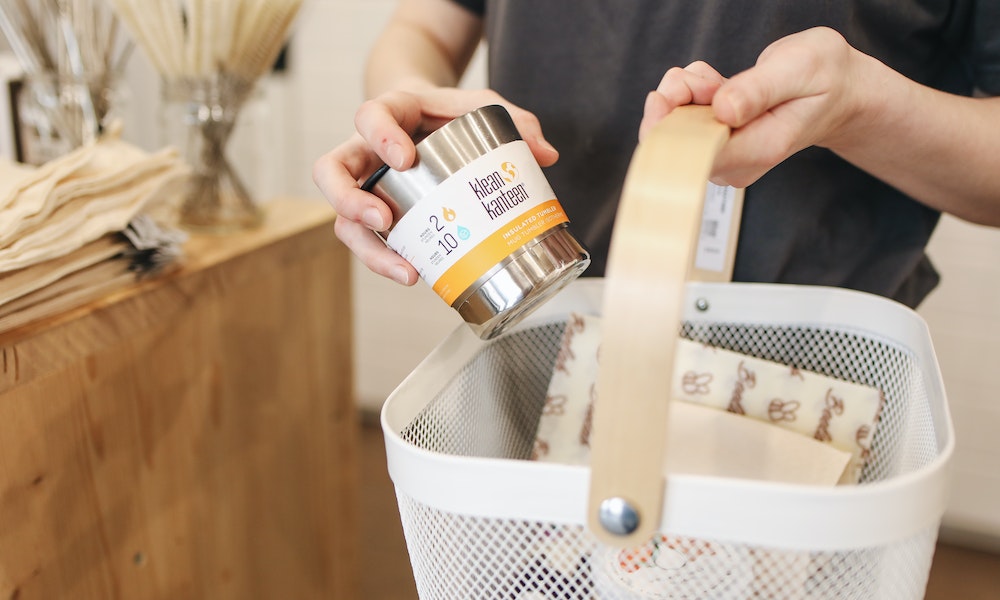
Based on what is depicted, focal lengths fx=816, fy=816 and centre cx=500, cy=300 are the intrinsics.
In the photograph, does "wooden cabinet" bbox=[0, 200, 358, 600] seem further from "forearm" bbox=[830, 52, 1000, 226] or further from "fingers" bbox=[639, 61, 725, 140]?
"forearm" bbox=[830, 52, 1000, 226]

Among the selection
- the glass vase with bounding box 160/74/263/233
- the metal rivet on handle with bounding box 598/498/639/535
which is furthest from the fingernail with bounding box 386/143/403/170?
the glass vase with bounding box 160/74/263/233

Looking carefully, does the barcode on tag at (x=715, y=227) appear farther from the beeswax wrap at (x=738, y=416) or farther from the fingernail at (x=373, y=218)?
the fingernail at (x=373, y=218)

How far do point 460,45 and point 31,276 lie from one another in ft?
1.52

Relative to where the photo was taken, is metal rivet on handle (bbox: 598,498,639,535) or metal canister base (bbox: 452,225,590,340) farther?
metal canister base (bbox: 452,225,590,340)

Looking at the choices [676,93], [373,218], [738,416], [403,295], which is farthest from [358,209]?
[403,295]

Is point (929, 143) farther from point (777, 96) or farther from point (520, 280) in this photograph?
point (520, 280)

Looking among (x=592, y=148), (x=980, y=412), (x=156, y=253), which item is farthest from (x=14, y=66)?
(x=980, y=412)

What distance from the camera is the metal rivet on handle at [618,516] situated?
1.12 feet

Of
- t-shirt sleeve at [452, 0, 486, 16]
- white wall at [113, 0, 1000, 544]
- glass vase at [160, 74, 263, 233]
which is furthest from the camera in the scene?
white wall at [113, 0, 1000, 544]

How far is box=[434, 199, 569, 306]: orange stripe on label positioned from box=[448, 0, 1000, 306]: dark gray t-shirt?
0.68 ft

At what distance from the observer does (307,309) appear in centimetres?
109

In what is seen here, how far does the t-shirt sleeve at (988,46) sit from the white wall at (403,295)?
920mm

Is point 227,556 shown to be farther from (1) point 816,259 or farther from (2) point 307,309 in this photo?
(1) point 816,259

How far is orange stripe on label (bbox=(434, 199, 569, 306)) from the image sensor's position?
0.47 metres
